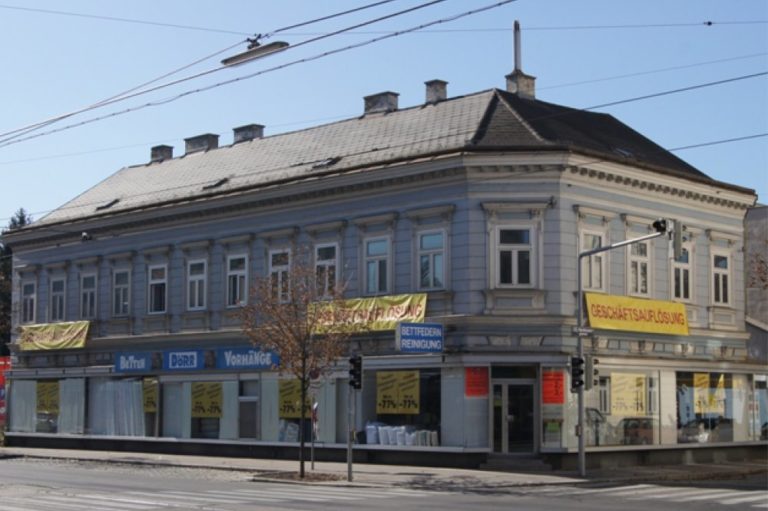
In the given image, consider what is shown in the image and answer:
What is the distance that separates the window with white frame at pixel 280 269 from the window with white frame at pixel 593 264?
356 inches

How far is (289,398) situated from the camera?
127ft

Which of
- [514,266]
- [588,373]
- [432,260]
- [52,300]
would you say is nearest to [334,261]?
[432,260]

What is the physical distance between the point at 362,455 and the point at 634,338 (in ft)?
29.2

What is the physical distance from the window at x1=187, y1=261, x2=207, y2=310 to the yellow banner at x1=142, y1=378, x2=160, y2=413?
3345 millimetres

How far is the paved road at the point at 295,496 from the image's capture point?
22.1 metres

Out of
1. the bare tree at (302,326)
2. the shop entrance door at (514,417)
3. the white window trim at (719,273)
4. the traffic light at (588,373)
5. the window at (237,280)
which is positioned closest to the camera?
the traffic light at (588,373)

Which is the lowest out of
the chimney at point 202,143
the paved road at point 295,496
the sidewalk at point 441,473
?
the sidewalk at point 441,473

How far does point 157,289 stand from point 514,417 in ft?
51.6

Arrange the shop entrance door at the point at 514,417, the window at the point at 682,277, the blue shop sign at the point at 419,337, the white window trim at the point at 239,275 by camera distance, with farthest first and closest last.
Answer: the white window trim at the point at 239,275 → the window at the point at 682,277 → the shop entrance door at the point at 514,417 → the blue shop sign at the point at 419,337

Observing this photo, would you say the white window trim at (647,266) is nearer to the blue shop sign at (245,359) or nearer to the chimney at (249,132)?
the blue shop sign at (245,359)

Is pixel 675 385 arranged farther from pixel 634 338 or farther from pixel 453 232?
pixel 453 232

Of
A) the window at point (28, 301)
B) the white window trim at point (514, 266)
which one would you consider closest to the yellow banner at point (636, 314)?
the white window trim at point (514, 266)

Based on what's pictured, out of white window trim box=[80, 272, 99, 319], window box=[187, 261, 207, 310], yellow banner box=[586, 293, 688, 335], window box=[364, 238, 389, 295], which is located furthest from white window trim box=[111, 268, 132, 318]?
yellow banner box=[586, 293, 688, 335]

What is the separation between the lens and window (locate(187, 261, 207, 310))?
42.0m
